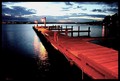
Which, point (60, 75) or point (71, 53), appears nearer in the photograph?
point (71, 53)

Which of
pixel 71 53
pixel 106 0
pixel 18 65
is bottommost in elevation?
pixel 18 65

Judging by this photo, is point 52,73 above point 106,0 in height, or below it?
below

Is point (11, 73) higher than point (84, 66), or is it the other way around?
point (84, 66)

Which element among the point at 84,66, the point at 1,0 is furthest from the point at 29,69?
the point at 1,0

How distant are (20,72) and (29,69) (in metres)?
0.86

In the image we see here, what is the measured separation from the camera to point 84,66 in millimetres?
6398

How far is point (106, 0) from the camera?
7.11ft

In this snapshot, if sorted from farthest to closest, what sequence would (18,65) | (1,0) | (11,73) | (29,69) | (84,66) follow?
(18,65) < (29,69) < (11,73) < (84,66) < (1,0)

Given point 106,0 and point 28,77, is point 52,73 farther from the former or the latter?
point 106,0

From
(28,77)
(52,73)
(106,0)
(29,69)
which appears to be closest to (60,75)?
(52,73)

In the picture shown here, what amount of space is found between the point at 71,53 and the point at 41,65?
4523 mm

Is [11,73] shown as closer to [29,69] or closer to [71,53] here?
[29,69]

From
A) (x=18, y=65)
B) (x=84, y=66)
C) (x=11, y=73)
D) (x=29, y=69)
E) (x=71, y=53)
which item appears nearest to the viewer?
(x=84, y=66)

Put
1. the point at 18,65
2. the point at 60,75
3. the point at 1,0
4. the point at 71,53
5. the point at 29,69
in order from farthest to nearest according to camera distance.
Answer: the point at 18,65 < the point at 29,69 < the point at 60,75 < the point at 71,53 < the point at 1,0
